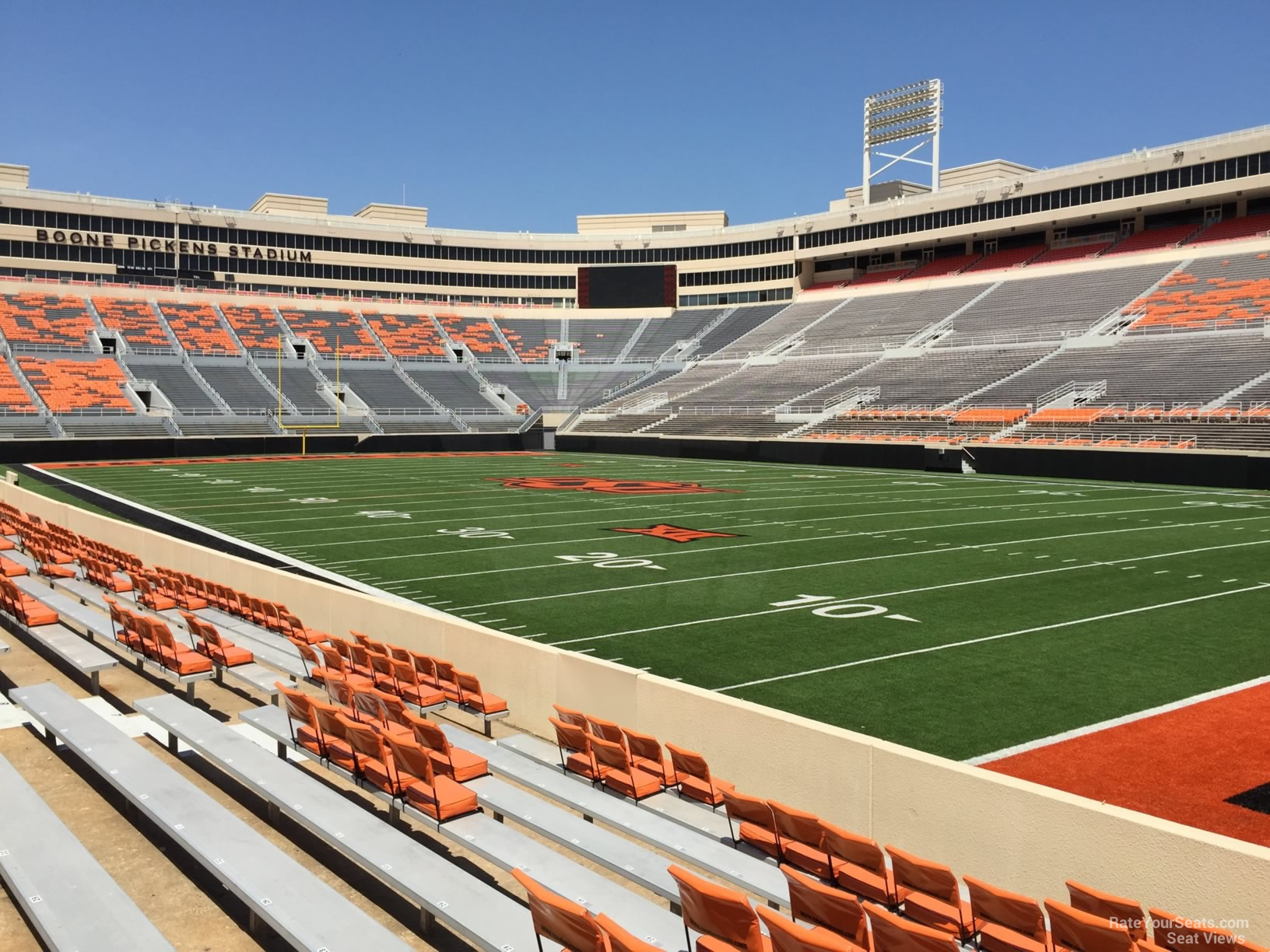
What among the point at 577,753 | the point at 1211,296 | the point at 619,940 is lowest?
the point at 577,753

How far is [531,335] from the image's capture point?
66875mm

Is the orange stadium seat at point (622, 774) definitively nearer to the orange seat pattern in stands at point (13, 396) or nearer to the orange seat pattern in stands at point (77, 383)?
the orange seat pattern in stands at point (13, 396)

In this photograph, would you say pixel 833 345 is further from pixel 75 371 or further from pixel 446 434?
pixel 75 371

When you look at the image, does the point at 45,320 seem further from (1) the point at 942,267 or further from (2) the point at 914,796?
(2) the point at 914,796

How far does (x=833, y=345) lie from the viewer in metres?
54.2

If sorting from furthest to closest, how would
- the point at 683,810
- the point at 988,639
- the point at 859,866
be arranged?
the point at 988,639 → the point at 683,810 → the point at 859,866

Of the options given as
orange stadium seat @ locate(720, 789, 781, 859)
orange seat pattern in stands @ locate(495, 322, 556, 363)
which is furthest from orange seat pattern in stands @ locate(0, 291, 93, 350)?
orange stadium seat @ locate(720, 789, 781, 859)

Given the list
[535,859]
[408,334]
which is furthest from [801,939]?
[408,334]

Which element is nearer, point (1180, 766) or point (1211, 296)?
point (1180, 766)

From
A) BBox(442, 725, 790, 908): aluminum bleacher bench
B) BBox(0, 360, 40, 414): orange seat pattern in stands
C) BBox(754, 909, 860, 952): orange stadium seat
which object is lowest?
BBox(442, 725, 790, 908): aluminum bleacher bench

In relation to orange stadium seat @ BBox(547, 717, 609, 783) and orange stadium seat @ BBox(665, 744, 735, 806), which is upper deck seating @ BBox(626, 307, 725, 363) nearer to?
orange stadium seat @ BBox(547, 717, 609, 783)

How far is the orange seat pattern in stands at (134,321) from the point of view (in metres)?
54.5

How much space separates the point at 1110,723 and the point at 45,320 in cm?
5807

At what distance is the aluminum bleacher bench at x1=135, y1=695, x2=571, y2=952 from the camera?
430 cm
